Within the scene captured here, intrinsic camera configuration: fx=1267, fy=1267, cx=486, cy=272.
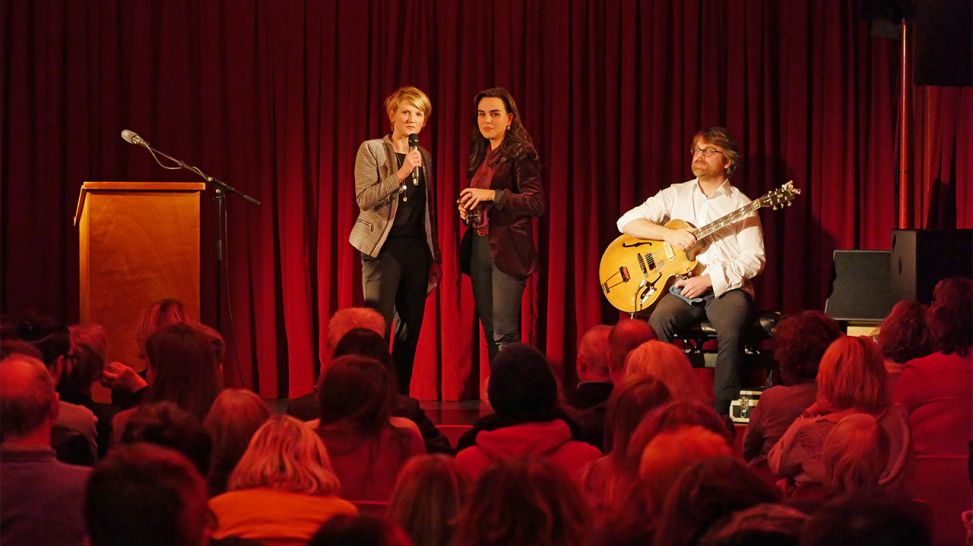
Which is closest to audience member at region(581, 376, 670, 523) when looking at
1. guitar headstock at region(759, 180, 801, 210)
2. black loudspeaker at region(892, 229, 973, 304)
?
black loudspeaker at region(892, 229, 973, 304)

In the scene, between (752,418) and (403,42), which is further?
(403,42)

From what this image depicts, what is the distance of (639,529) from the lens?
2.36m

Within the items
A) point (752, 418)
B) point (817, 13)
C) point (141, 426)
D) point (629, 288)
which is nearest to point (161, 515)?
point (141, 426)

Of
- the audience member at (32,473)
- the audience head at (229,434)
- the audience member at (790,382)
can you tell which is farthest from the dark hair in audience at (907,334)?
the audience member at (32,473)

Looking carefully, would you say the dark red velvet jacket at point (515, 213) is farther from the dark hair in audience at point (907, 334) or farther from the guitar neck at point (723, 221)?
the dark hair in audience at point (907, 334)

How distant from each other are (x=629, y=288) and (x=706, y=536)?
15.0 ft

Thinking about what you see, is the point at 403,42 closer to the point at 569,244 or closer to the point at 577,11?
the point at 577,11

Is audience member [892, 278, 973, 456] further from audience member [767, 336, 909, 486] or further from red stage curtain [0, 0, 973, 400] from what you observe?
red stage curtain [0, 0, 973, 400]

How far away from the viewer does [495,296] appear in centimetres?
608

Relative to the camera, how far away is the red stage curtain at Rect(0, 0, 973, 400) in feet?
24.4

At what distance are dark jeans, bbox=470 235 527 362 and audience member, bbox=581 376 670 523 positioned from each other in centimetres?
260

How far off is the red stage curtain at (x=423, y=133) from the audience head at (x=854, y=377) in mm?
3827

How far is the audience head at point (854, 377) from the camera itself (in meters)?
3.62

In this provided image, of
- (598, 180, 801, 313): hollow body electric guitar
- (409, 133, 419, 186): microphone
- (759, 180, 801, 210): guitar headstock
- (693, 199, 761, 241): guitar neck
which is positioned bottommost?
(598, 180, 801, 313): hollow body electric guitar
